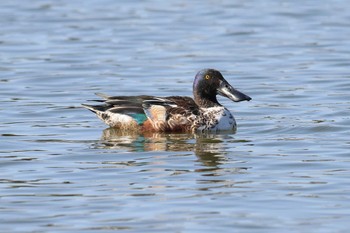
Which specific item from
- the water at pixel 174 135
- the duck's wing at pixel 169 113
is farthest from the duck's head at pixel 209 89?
the water at pixel 174 135

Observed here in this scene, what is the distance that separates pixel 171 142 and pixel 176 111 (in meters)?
0.68

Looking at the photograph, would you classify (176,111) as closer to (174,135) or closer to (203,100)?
(174,135)

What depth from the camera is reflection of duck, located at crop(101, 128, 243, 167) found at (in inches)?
531

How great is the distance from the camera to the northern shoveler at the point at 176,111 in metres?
14.8

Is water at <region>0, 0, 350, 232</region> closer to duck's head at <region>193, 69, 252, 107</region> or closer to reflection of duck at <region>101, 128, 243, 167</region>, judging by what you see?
reflection of duck at <region>101, 128, 243, 167</region>

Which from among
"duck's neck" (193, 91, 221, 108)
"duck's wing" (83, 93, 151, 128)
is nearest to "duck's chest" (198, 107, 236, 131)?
"duck's neck" (193, 91, 221, 108)

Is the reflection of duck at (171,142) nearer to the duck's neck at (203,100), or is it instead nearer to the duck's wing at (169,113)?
the duck's wing at (169,113)

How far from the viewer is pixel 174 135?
1477cm

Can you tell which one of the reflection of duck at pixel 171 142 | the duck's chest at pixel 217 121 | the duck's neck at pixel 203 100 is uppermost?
the duck's neck at pixel 203 100

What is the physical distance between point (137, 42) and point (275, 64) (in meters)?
3.71

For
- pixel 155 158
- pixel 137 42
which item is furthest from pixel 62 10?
pixel 155 158

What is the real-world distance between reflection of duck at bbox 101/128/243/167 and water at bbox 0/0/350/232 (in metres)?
0.02

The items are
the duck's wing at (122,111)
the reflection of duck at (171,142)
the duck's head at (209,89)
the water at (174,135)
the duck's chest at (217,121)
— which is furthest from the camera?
the duck's head at (209,89)

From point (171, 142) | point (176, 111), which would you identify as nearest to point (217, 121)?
point (176, 111)
